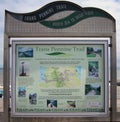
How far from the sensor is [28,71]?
816 cm

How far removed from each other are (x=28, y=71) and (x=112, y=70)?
6.34 ft

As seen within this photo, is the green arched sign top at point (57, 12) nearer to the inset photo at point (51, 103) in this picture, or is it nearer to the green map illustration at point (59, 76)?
the green map illustration at point (59, 76)

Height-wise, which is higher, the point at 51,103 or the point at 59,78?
the point at 59,78

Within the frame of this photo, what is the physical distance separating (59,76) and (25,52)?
3.15 feet

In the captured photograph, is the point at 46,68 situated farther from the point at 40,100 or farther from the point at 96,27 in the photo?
the point at 96,27

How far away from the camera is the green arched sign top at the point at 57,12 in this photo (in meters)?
8.10

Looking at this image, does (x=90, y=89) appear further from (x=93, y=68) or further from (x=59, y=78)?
(x=59, y=78)

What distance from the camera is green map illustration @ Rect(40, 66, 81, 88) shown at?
8172 mm

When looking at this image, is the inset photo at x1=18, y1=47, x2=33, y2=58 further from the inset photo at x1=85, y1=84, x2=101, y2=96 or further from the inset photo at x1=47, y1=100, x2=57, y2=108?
the inset photo at x1=85, y1=84, x2=101, y2=96

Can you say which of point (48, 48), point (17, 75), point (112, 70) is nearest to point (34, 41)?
point (48, 48)

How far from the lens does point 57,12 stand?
8.16 m

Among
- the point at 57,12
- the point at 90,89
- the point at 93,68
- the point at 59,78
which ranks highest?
the point at 57,12

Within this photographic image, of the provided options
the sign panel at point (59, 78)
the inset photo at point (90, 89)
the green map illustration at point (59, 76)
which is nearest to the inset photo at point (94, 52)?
the sign panel at point (59, 78)

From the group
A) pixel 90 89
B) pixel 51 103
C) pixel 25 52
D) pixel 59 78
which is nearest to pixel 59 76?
pixel 59 78
